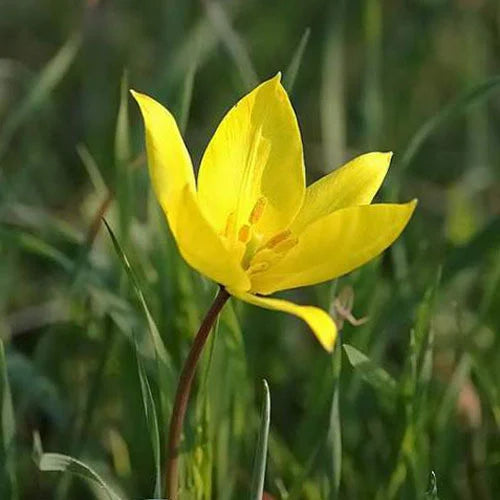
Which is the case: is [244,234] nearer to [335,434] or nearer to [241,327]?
[335,434]

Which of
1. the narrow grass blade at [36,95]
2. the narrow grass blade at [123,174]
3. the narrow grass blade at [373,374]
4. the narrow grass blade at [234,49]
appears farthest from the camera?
the narrow grass blade at [234,49]

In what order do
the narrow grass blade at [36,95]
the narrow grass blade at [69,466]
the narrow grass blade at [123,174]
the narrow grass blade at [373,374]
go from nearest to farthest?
the narrow grass blade at [69,466]
the narrow grass blade at [373,374]
the narrow grass blade at [123,174]
the narrow grass blade at [36,95]

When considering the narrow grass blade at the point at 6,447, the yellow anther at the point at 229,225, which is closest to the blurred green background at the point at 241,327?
the narrow grass blade at the point at 6,447

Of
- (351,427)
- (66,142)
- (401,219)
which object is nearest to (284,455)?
(351,427)

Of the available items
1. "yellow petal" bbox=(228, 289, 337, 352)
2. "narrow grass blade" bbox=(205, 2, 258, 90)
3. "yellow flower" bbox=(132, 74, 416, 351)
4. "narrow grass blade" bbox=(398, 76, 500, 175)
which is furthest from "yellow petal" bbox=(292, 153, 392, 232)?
"narrow grass blade" bbox=(205, 2, 258, 90)

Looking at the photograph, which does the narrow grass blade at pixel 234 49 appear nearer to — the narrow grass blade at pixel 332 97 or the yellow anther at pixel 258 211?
the narrow grass blade at pixel 332 97

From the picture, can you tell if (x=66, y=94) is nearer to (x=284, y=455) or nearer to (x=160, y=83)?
(x=160, y=83)
